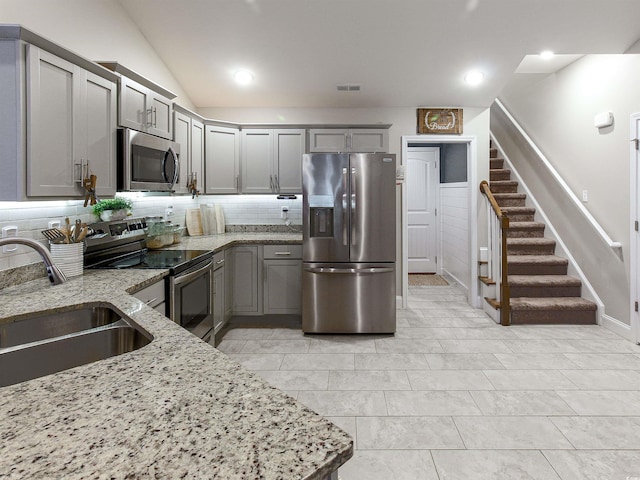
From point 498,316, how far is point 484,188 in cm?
147

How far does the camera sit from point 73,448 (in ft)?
2.23

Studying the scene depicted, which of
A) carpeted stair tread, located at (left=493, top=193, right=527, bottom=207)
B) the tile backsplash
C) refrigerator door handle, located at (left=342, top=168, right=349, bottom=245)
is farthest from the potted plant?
carpeted stair tread, located at (left=493, top=193, right=527, bottom=207)

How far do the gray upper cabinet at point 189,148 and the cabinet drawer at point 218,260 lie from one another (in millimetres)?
678

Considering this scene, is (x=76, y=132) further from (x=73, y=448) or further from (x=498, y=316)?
(x=498, y=316)

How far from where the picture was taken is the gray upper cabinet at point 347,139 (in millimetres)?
4418

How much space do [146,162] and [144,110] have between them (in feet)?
1.26

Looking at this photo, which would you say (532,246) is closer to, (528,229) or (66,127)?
(528,229)

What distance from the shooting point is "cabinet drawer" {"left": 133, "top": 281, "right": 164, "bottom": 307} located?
2236mm

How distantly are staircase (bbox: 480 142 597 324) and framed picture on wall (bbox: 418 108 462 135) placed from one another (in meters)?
1.40

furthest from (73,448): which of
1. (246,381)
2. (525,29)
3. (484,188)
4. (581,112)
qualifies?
(581,112)

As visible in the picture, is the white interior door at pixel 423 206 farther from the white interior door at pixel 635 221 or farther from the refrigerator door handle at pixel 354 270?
the white interior door at pixel 635 221

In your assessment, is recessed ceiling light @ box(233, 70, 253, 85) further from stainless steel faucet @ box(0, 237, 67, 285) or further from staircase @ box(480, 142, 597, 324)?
staircase @ box(480, 142, 597, 324)

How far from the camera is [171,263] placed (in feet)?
9.00

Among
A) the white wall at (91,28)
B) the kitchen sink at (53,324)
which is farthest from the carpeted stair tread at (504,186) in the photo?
the kitchen sink at (53,324)
